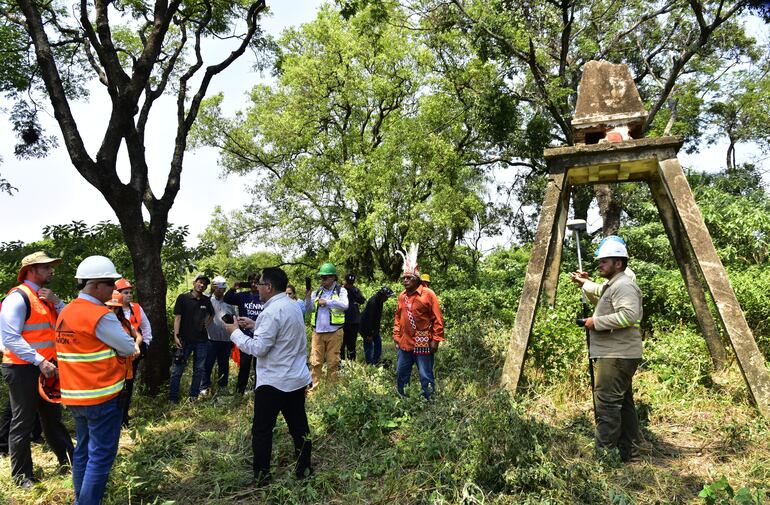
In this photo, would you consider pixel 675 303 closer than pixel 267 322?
No

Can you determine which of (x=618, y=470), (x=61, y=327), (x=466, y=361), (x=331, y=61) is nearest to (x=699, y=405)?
(x=618, y=470)

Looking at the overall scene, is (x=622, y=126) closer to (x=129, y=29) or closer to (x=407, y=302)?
(x=407, y=302)

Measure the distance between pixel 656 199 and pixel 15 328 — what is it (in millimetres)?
7139

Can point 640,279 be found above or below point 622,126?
below

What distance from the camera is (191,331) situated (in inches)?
278

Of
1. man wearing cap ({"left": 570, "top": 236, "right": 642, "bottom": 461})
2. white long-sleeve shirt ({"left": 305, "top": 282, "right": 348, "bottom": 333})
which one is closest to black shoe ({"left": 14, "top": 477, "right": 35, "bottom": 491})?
white long-sleeve shirt ({"left": 305, "top": 282, "right": 348, "bottom": 333})

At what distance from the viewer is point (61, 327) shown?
3.46m

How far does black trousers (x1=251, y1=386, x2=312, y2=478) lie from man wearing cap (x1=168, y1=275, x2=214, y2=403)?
3409 mm

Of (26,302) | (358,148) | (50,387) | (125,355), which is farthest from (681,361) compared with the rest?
(358,148)

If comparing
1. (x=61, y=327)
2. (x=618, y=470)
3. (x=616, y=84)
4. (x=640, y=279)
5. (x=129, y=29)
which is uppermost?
(x=129, y=29)

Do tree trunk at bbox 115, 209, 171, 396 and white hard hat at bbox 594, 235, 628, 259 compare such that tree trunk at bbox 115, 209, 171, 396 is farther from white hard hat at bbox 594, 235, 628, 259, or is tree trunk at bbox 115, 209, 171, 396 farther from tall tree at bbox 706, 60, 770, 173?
tall tree at bbox 706, 60, 770, 173

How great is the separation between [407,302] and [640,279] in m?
4.94

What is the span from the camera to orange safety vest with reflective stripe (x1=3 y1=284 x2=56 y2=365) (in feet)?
14.1

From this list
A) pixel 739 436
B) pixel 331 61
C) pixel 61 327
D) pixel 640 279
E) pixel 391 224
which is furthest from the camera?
pixel 331 61
